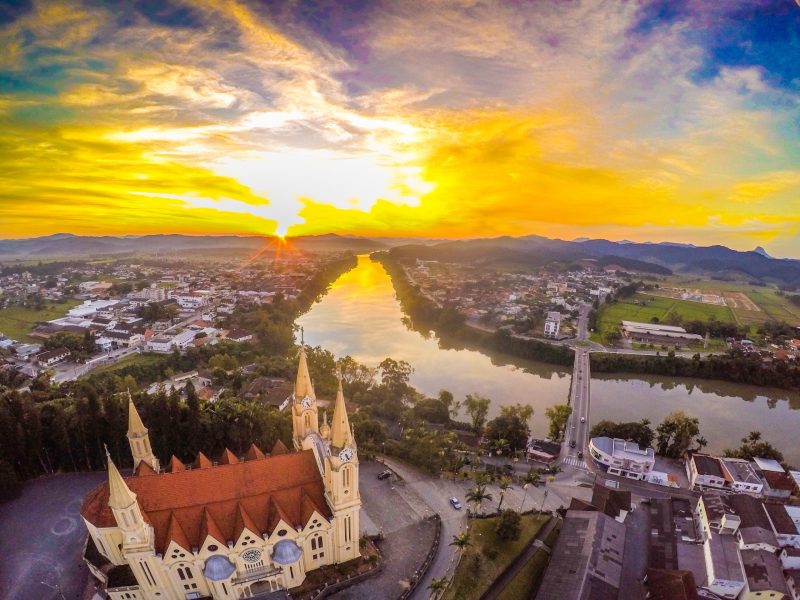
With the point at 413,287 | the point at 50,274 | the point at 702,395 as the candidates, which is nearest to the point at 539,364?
the point at 702,395

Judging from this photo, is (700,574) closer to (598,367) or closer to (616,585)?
(616,585)

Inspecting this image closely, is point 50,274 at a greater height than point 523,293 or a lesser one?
lesser

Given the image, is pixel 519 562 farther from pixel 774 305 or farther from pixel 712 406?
pixel 774 305

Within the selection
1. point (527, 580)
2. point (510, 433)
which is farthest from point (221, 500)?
point (510, 433)

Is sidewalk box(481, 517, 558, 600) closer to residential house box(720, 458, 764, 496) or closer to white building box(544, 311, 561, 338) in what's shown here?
residential house box(720, 458, 764, 496)

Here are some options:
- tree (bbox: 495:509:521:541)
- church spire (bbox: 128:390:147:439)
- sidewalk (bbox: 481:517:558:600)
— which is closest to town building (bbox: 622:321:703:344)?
sidewalk (bbox: 481:517:558:600)

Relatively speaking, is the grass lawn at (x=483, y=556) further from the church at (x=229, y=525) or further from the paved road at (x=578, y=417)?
the paved road at (x=578, y=417)
